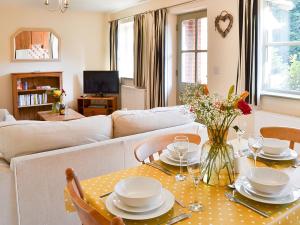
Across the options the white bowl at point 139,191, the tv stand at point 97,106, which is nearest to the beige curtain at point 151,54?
the tv stand at point 97,106

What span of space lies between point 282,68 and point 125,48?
150 inches

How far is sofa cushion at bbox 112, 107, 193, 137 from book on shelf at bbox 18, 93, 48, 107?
14.0 feet

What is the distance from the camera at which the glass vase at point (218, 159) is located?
1.46m

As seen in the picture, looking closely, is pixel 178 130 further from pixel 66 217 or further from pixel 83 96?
pixel 83 96

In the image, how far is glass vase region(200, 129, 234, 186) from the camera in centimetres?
146

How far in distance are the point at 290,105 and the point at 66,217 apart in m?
2.72

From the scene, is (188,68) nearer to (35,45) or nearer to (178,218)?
(35,45)

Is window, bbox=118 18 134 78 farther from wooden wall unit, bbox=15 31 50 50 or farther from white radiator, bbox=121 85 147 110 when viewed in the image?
wooden wall unit, bbox=15 31 50 50

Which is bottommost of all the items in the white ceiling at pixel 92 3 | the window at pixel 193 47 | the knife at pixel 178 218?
the knife at pixel 178 218

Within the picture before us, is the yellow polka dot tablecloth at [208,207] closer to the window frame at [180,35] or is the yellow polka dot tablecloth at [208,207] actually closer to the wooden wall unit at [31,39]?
the window frame at [180,35]

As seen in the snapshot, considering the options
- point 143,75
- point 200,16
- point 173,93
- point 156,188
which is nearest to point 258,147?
point 156,188

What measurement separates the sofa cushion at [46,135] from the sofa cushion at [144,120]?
0.32 feet

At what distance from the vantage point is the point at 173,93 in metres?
5.39

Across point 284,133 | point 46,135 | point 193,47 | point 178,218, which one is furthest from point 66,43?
point 178,218
